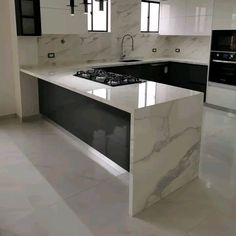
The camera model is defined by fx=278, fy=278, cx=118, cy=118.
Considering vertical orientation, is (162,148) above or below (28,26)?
below

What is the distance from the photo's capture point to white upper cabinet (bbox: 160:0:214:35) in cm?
521

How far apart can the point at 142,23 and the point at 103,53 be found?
132 cm

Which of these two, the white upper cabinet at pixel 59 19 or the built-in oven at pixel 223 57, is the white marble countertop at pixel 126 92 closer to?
the white upper cabinet at pixel 59 19

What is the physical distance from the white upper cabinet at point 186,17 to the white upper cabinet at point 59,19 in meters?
2.19

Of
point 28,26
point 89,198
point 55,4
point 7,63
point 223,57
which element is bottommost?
point 89,198

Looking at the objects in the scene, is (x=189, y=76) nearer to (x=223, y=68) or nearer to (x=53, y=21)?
(x=223, y=68)

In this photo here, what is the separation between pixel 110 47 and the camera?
18.4ft

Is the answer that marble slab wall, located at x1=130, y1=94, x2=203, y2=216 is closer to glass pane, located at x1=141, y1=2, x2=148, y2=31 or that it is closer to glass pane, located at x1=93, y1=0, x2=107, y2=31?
glass pane, located at x1=93, y1=0, x2=107, y2=31

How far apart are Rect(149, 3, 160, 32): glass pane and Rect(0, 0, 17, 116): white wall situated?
322 cm

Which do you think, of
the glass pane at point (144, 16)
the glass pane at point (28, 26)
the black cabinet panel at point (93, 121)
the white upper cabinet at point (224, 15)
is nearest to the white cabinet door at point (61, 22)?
the glass pane at point (28, 26)

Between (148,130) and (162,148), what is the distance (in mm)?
272

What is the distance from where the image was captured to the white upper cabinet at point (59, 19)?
165 inches

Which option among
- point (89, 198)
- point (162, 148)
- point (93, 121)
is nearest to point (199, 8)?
point (93, 121)

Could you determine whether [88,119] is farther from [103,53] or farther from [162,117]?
[103,53]
